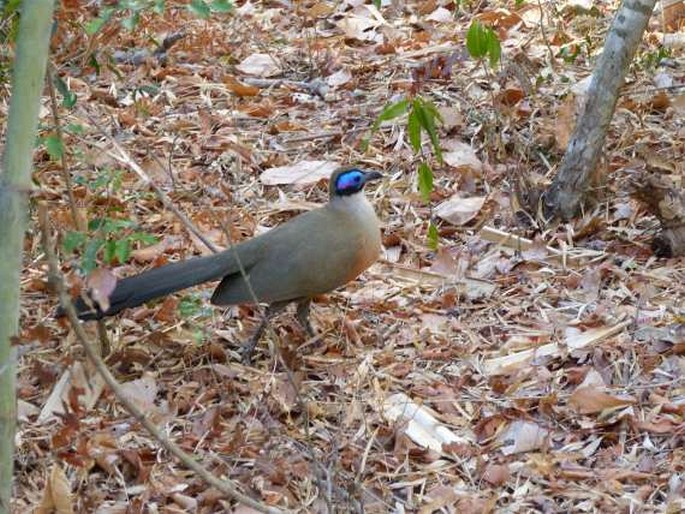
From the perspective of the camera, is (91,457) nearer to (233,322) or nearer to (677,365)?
(233,322)

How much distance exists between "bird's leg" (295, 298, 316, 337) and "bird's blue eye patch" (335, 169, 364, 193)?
1.56ft

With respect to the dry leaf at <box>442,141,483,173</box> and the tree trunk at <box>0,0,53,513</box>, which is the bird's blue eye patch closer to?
the dry leaf at <box>442,141,483,173</box>

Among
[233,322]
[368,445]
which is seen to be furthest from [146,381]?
[368,445]

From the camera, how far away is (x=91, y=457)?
13.9ft

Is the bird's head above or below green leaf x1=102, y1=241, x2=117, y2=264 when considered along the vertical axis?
below

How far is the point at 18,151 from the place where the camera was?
2.45 metres

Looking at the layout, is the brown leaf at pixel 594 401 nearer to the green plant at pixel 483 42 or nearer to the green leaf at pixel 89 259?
the green plant at pixel 483 42

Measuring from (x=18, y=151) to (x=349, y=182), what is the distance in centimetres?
278

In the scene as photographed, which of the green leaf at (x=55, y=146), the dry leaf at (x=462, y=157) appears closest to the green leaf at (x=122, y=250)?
the green leaf at (x=55, y=146)

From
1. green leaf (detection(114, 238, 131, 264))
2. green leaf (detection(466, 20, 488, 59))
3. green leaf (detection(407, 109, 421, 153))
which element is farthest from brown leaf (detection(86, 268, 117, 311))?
green leaf (detection(466, 20, 488, 59))

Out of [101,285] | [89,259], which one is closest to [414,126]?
[89,259]

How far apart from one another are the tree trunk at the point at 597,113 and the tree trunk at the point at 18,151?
3461 mm

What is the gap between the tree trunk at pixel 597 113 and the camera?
538cm

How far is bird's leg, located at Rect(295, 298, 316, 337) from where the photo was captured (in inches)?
200
